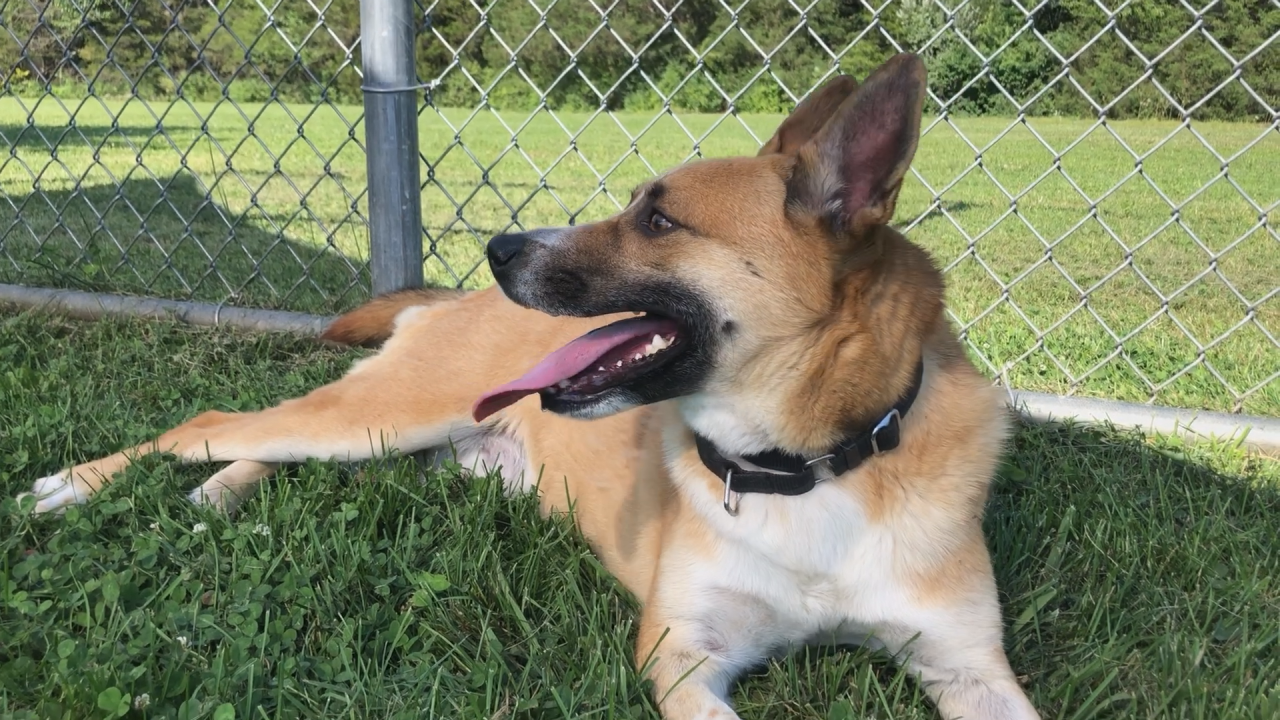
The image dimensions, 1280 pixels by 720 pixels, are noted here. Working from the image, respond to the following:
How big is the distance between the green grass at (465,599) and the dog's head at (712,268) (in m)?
0.44

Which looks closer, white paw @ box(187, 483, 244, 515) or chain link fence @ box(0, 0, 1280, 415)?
white paw @ box(187, 483, 244, 515)

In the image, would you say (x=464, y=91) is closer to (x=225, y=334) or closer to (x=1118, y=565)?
(x=225, y=334)

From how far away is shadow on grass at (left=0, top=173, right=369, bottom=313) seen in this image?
4.20 meters

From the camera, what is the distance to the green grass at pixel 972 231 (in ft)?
11.8

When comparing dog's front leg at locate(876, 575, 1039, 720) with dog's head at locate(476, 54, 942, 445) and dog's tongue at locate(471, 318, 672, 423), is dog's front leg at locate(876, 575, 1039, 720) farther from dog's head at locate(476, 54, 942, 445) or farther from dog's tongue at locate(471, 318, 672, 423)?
dog's tongue at locate(471, 318, 672, 423)

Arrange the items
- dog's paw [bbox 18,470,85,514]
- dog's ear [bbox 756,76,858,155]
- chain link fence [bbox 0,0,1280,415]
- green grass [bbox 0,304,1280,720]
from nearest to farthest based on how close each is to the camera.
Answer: green grass [bbox 0,304,1280,720]
dog's ear [bbox 756,76,858,155]
dog's paw [bbox 18,470,85,514]
chain link fence [bbox 0,0,1280,415]

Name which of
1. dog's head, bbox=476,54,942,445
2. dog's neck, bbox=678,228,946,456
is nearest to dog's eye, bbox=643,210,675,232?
dog's head, bbox=476,54,942,445

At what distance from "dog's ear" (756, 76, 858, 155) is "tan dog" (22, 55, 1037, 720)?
0.27 m

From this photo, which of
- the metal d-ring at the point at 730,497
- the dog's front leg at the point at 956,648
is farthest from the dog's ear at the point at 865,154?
the dog's front leg at the point at 956,648

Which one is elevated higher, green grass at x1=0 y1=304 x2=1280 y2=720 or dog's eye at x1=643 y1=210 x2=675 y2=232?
dog's eye at x1=643 y1=210 x2=675 y2=232

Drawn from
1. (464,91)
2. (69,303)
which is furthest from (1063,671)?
(464,91)

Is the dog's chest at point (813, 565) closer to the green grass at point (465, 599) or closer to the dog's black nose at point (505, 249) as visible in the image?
the green grass at point (465, 599)

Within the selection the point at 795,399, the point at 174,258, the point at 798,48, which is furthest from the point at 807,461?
the point at 798,48

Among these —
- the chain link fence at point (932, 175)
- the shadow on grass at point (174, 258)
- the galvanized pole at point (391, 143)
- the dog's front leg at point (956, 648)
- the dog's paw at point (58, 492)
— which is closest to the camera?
the dog's front leg at point (956, 648)
